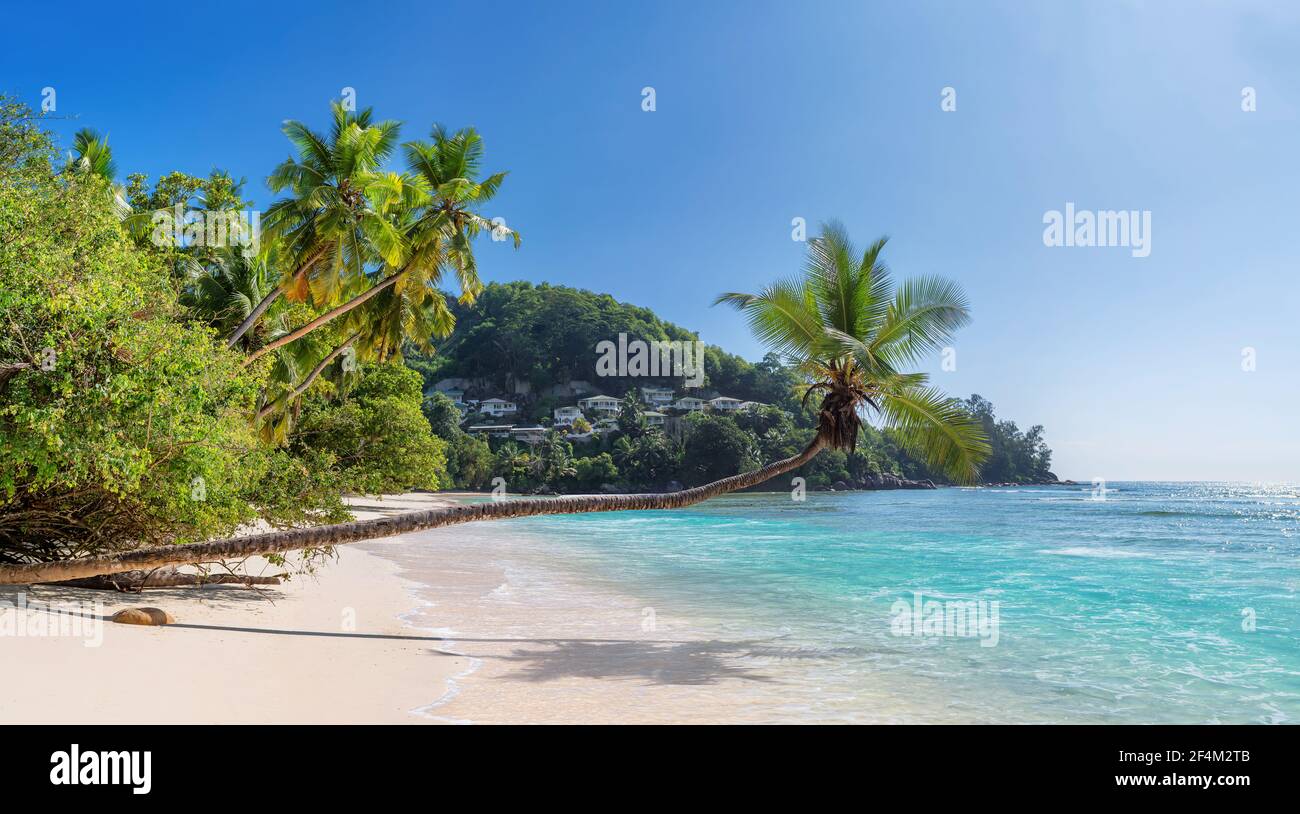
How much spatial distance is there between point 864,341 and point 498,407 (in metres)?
106

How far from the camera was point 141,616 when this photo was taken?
994 cm

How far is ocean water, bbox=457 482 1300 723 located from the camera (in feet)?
33.4

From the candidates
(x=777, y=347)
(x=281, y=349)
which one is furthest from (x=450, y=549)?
(x=777, y=347)

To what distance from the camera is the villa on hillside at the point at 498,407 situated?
375 ft

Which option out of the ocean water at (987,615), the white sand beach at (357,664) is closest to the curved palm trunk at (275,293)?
the white sand beach at (357,664)

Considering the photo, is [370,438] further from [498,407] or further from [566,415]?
A: [498,407]

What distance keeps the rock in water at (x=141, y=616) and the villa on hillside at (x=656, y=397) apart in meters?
101

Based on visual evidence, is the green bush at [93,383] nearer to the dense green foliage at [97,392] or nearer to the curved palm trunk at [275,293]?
the dense green foliage at [97,392]

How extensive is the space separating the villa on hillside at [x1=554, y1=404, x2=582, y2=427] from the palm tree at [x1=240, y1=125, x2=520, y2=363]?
290ft

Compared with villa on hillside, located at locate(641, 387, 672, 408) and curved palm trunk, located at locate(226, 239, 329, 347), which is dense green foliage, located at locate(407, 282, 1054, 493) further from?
curved palm trunk, located at locate(226, 239, 329, 347)

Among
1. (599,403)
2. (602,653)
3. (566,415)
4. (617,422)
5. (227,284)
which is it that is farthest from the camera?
(599,403)

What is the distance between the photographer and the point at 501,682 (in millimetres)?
9391

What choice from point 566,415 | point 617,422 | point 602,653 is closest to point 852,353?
point 602,653

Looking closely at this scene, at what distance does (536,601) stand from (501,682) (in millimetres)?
7833
